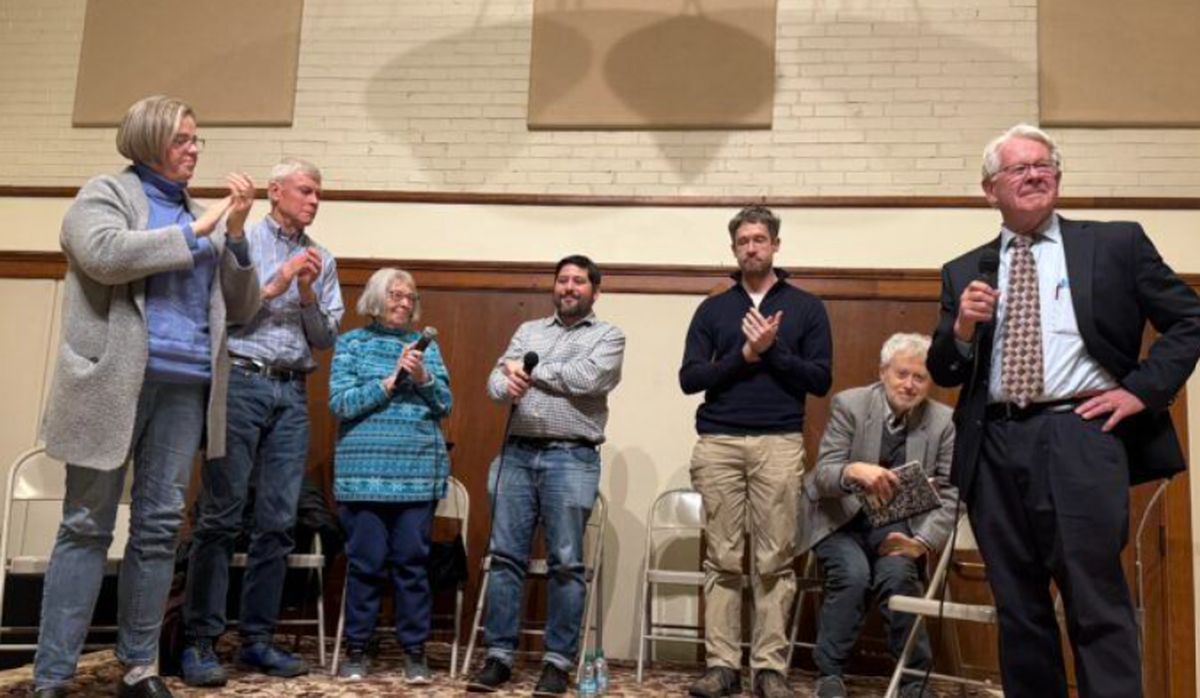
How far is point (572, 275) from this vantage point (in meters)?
4.11

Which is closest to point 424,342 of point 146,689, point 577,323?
point 577,323

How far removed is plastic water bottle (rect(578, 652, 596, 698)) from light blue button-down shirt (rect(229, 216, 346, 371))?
4.84 ft

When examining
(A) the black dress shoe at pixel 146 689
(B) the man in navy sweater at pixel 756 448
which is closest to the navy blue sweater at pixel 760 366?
(B) the man in navy sweater at pixel 756 448

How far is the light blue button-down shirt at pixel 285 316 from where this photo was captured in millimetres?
3758

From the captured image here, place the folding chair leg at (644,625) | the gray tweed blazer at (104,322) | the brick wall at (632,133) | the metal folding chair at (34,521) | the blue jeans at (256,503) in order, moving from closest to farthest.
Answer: the gray tweed blazer at (104,322) < the blue jeans at (256,503) < the metal folding chair at (34,521) < the folding chair leg at (644,625) < the brick wall at (632,133)

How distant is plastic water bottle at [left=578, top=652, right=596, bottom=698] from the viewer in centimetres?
376

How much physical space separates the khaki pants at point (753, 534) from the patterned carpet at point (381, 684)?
0.33m

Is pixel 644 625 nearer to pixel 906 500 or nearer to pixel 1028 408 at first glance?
pixel 906 500

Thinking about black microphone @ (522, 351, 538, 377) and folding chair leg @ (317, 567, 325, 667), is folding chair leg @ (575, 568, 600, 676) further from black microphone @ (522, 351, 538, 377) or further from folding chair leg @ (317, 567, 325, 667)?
folding chair leg @ (317, 567, 325, 667)

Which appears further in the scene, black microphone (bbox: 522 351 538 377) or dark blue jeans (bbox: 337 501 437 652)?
dark blue jeans (bbox: 337 501 437 652)

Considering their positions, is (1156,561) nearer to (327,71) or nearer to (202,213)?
(202,213)

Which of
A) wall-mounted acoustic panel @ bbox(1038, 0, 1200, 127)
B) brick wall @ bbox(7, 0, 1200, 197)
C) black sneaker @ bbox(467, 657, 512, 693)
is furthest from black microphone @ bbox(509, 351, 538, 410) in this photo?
wall-mounted acoustic panel @ bbox(1038, 0, 1200, 127)

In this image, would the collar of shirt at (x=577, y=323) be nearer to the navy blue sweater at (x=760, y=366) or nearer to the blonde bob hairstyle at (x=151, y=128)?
the navy blue sweater at (x=760, y=366)

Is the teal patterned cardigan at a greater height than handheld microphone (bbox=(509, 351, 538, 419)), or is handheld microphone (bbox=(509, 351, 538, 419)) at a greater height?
handheld microphone (bbox=(509, 351, 538, 419))
